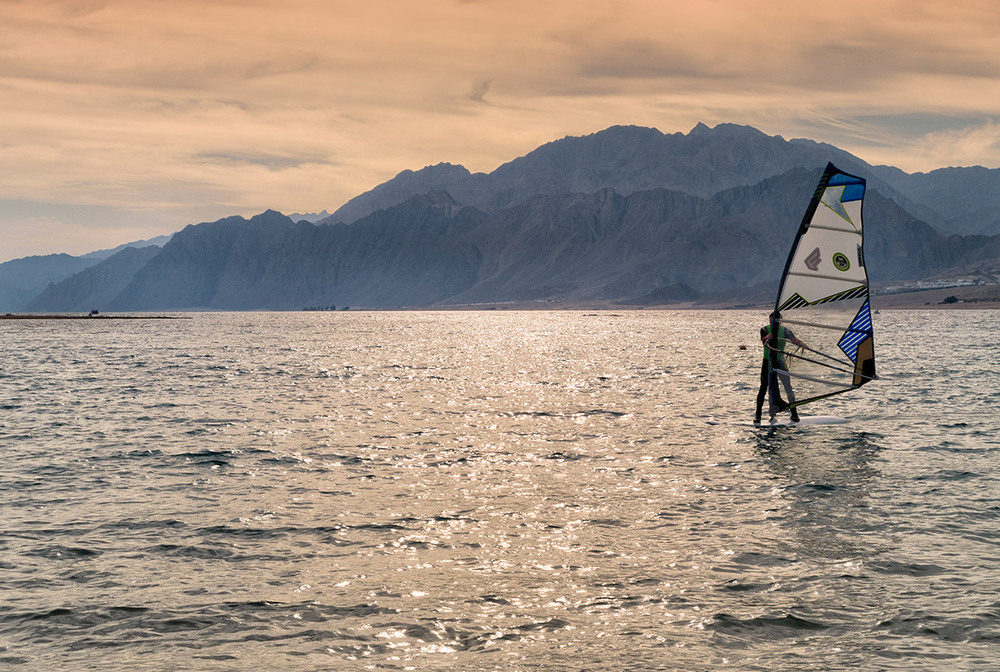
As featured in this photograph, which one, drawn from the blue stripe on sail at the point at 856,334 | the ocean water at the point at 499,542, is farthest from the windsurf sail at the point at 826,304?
the ocean water at the point at 499,542

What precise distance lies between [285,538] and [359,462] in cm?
817

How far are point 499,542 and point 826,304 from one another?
19.2 m

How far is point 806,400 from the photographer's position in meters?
32.0

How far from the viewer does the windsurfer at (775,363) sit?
3088 centimetres

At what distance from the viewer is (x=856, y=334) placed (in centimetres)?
3072

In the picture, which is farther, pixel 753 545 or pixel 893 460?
pixel 893 460

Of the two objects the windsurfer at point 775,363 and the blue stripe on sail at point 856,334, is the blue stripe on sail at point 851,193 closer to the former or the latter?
the blue stripe on sail at point 856,334

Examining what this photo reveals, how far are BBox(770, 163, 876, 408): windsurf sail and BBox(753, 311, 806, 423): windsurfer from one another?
4 centimetres

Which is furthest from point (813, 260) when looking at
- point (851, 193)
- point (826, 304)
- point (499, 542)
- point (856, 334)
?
point (499, 542)

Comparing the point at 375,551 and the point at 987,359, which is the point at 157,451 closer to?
the point at 375,551

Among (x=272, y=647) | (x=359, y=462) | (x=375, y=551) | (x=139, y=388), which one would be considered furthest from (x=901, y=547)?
Answer: (x=139, y=388)

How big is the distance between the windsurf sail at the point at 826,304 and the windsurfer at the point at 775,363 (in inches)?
1.4

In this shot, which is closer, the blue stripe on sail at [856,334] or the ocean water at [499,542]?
the ocean water at [499,542]

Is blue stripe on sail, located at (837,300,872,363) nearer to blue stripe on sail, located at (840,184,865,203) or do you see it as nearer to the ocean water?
the ocean water
